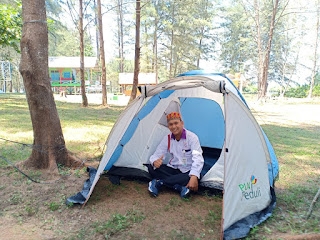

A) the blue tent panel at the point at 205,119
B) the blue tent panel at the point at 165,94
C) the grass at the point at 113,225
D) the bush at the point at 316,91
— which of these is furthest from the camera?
the bush at the point at 316,91

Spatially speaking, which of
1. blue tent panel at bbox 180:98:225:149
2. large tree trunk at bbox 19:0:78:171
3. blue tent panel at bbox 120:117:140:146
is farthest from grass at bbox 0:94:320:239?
blue tent panel at bbox 180:98:225:149

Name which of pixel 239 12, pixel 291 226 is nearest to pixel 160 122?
pixel 291 226

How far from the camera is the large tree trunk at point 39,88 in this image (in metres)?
3.63

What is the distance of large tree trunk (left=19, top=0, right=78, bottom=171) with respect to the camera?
363cm

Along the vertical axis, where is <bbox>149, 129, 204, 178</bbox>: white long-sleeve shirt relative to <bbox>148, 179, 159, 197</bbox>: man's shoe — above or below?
above

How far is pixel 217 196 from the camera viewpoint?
135 inches

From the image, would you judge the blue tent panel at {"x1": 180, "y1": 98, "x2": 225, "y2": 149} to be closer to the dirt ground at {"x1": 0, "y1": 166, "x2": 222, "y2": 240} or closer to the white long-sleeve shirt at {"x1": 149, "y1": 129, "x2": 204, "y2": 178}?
the white long-sleeve shirt at {"x1": 149, "y1": 129, "x2": 204, "y2": 178}

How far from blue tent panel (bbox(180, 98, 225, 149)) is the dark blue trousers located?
5.27 feet

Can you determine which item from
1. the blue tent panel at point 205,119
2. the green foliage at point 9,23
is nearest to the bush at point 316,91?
the blue tent panel at point 205,119

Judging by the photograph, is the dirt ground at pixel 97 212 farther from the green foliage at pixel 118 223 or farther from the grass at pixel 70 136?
the grass at pixel 70 136

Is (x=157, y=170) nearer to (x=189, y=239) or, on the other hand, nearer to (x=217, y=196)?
(x=217, y=196)

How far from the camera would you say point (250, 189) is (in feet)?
9.13

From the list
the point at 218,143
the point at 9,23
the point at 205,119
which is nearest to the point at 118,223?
the point at 218,143

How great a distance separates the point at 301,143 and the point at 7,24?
1001 centimetres
